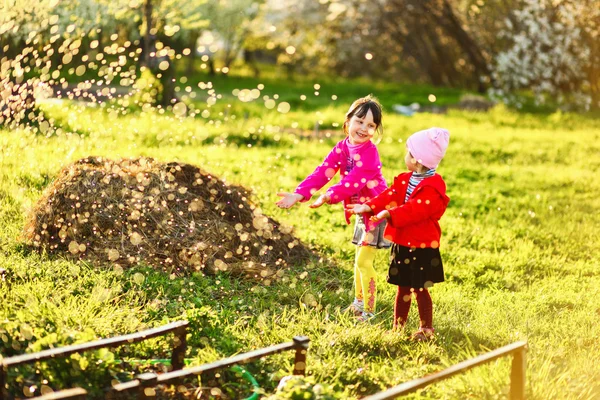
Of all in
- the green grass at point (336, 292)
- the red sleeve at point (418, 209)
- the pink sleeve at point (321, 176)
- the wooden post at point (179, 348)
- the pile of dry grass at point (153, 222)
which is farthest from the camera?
the pile of dry grass at point (153, 222)

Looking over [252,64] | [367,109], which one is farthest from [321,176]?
[252,64]

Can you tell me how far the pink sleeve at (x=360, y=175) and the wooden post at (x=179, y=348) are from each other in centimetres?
166

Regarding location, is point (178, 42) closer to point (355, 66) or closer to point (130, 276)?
point (355, 66)

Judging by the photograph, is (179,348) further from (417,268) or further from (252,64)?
(252,64)

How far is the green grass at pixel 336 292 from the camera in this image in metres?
4.38

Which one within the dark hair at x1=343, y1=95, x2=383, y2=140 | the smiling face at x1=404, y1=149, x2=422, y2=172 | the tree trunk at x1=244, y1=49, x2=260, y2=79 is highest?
the tree trunk at x1=244, y1=49, x2=260, y2=79

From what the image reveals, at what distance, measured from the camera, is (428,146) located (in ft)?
16.0

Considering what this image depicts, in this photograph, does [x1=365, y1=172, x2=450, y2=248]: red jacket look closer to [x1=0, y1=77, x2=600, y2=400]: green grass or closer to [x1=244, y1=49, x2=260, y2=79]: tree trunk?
[x1=0, y1=77, x2=600, y2=400]: green grass

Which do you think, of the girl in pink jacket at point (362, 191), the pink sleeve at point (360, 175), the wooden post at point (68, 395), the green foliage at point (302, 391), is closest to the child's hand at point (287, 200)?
the girl in pink jacket at point (362, 191)

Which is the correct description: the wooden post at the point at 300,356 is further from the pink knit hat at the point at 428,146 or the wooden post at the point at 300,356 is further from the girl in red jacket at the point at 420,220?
the pink knit hat at the point at 428,146

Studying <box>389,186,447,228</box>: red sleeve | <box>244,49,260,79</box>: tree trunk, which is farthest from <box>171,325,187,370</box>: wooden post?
<box>244,49,260,79</box>: tree trunk

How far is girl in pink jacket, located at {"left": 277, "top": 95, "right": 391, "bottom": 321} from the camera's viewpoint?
5391 millimetres

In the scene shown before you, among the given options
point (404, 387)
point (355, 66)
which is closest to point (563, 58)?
point (355, 66)

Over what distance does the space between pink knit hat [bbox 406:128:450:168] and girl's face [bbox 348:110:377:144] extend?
0.58 meters
